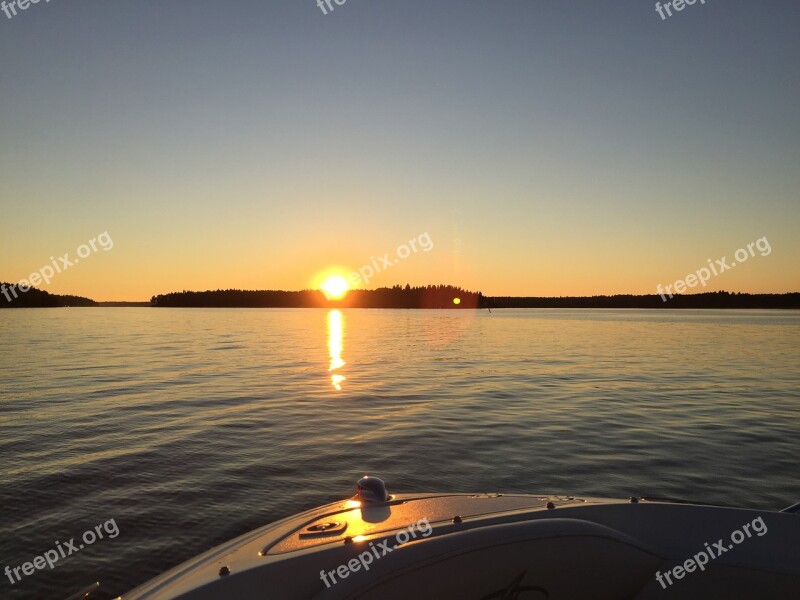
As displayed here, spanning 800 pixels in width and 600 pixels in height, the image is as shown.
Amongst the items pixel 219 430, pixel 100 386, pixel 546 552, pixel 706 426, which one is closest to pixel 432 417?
pixel 219 430

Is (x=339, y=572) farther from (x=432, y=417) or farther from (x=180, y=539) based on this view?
(x=432, y=417)

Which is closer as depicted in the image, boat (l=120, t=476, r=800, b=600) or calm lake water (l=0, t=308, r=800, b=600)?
boat (l=120, t=476, r=800, b=600)

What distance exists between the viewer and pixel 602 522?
4.82m

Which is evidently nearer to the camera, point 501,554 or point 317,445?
point 501,554

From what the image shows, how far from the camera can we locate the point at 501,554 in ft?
12.8

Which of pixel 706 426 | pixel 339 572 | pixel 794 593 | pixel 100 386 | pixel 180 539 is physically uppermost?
pixel 100 386

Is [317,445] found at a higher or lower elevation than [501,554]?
lower

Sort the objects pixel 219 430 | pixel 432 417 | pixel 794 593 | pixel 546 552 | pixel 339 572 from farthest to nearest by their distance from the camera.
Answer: pixel 432 417 → pixel 219 430 → pixel 794 593 → pixel 546 552 → pixel 339 572

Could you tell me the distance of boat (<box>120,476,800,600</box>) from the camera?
3.69m

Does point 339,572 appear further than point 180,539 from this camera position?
No

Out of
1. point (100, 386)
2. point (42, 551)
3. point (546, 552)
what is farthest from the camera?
point (100, 386)

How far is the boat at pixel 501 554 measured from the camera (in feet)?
12.1

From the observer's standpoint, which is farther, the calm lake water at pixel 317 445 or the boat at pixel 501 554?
the calm lake water at pixel 317 445

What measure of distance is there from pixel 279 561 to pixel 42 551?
4.89 metres
